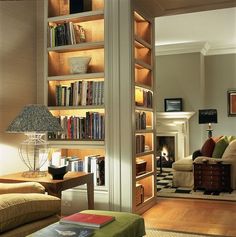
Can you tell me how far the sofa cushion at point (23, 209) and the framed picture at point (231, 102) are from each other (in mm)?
6913

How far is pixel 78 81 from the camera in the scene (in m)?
4.22

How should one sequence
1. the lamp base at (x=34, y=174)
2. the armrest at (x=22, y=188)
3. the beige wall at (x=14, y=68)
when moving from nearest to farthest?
the armrest at (x=22, y=188), the lamp base at (x=34, y=174), the beige wall at (x=14, y=68)

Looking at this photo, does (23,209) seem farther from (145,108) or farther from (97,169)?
(145,108)

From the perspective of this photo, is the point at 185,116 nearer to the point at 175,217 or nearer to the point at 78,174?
the point at 175,217

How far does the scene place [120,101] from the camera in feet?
13.0

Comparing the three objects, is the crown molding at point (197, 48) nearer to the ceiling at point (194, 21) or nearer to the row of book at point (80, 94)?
the ceiling at point (194, 21)

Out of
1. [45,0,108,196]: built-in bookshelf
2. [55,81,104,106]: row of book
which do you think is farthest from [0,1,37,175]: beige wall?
[55,81,104,106]: row of book

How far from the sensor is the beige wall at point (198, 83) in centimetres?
859

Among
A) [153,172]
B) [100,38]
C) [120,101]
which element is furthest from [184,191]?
[100,38]

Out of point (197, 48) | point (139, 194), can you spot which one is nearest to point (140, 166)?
point (139, 194)

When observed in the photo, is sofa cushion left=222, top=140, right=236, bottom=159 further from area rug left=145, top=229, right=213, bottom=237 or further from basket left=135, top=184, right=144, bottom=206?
area rug left=145, top=229, right=213, bottom=237

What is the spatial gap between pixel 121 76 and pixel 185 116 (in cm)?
478

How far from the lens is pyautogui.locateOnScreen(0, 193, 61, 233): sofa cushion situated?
230cm

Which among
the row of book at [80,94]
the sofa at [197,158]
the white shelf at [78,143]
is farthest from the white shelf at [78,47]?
the sofa at [197,158]
